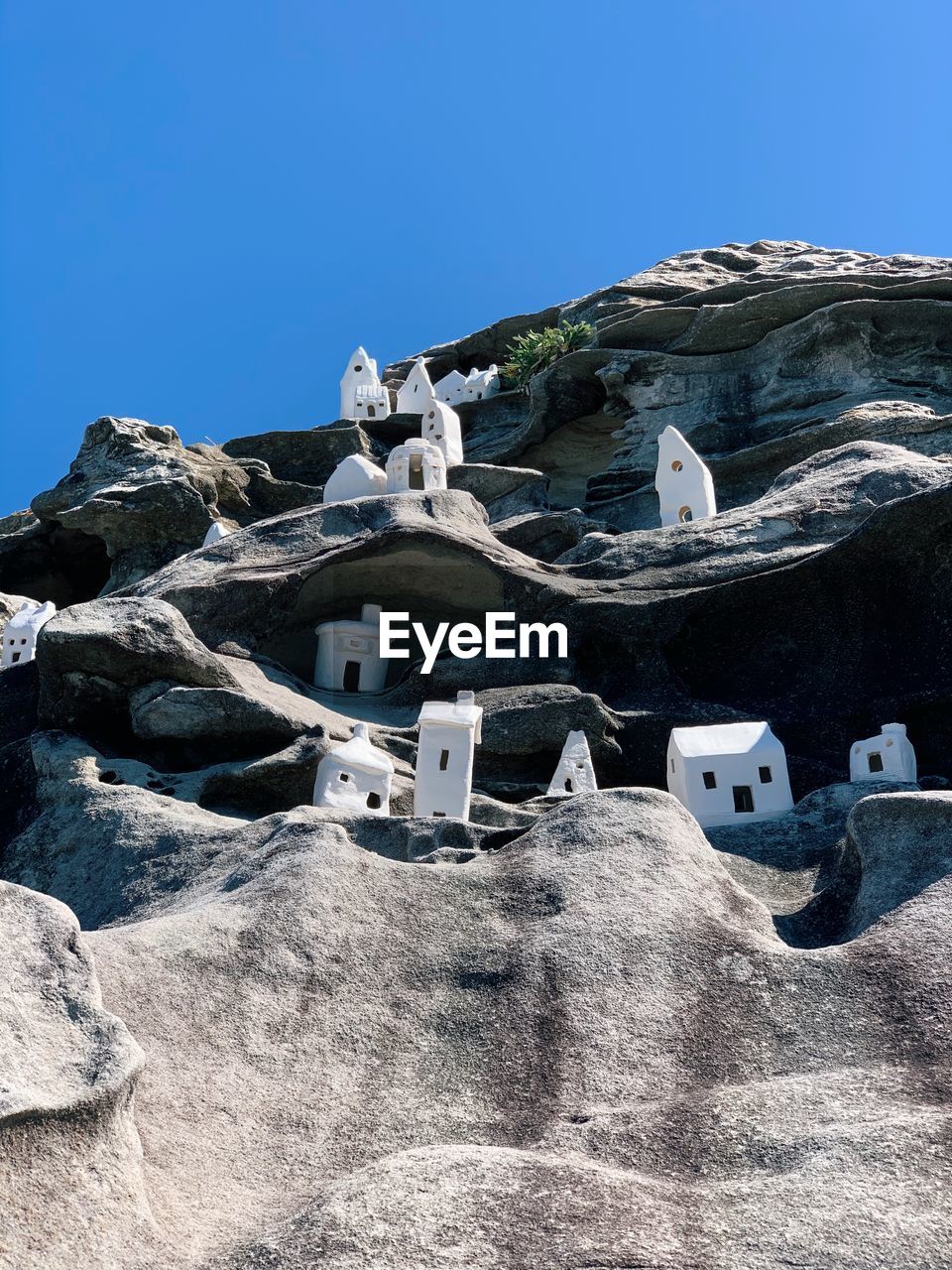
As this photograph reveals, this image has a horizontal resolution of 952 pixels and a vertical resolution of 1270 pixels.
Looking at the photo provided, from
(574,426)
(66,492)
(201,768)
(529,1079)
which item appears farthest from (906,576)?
(66,492)

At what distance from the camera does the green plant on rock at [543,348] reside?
4850 cm

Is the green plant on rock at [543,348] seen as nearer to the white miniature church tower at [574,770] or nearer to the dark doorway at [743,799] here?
the white miniature church tower at [574,770]

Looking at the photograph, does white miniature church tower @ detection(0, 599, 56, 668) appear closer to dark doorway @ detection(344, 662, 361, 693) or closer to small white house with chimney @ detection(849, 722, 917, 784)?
dark doorway @ detection(344, 662, 361, 693)

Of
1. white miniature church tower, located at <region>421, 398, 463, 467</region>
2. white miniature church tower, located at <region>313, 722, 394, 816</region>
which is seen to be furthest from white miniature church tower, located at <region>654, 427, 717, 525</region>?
white miniature church tower, located at <region>313, 722, 394, 816</region>

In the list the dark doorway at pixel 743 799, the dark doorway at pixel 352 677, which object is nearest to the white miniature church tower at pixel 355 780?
the dark doorway at pixel 743 799

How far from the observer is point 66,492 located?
136ft

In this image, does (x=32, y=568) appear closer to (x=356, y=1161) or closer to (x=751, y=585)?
(x=751, y=585)

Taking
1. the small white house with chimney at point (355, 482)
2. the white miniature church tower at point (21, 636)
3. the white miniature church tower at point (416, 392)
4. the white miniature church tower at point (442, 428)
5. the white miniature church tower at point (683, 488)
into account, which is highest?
the white miniature church tower at point (416, 392)

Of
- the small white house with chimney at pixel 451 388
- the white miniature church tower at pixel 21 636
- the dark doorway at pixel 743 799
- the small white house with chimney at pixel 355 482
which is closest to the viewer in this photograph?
the dark doorway at pixel 743 799

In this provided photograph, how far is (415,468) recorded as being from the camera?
3562 cm

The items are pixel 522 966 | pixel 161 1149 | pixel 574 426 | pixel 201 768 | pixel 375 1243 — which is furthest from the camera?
pixel 574 426

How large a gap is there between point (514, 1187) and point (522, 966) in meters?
2.90

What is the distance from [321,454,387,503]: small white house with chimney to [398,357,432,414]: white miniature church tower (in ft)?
56.2

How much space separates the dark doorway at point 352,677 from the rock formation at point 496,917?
70 cm
